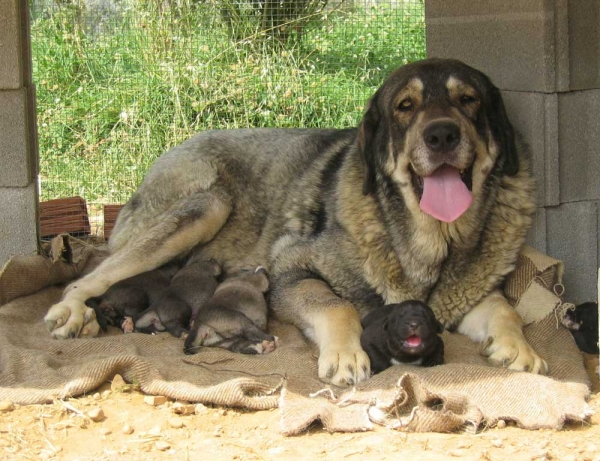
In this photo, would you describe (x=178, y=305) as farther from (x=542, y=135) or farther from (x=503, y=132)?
(x=542, y=135)

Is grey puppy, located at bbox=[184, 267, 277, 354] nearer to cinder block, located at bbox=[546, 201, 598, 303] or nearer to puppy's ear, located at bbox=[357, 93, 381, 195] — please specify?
puppy's ear, located at bbox=[357, 93, 381, 195]

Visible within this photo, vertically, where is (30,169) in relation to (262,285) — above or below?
above

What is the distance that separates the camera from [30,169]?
17.5ft

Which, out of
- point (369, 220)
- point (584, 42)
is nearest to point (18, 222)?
point (369, 220)

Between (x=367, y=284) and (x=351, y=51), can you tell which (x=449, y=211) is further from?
(x=351, y=51)

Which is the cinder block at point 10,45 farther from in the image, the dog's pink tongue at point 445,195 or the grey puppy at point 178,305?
the dog's pink tongue at point 445,195

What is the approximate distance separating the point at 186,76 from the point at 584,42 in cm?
435

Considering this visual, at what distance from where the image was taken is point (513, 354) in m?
4.01

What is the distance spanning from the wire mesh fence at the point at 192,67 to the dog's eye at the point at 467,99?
12.5 ft

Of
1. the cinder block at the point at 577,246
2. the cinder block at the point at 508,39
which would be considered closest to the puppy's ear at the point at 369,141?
the cinder block at the point at 508,39

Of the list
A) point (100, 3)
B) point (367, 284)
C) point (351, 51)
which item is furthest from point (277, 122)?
point (367, 284)

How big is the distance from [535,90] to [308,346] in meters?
1.90

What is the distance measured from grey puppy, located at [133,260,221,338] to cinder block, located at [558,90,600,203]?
209cm

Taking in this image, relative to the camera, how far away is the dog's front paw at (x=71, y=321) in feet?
14.7
